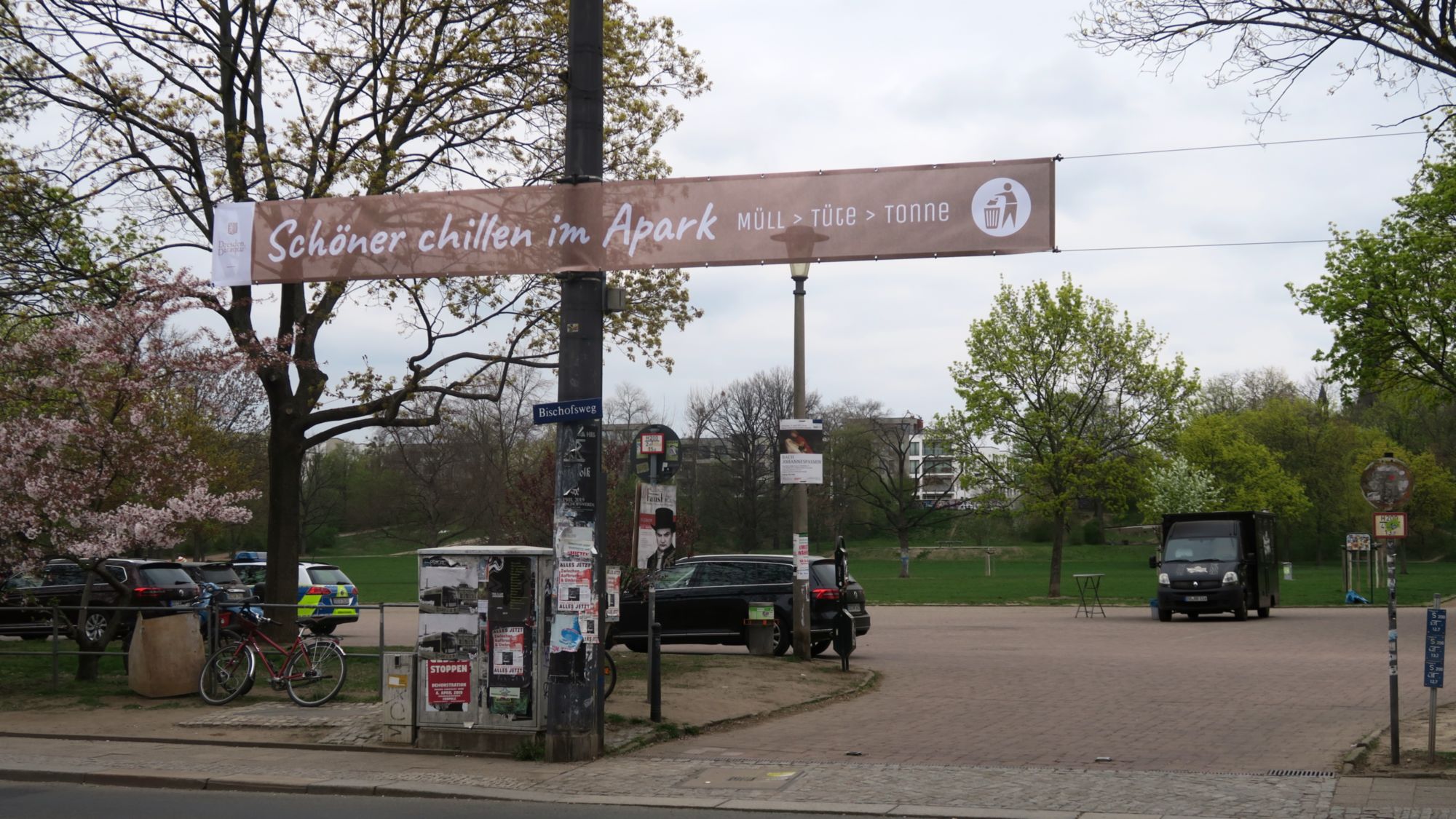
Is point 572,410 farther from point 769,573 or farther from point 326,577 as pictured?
point 326,577

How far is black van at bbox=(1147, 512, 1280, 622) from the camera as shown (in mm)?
29234

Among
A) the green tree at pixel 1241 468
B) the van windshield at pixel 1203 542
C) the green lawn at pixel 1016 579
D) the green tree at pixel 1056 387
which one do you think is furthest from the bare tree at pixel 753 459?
the van windshield at pixel 1203 542

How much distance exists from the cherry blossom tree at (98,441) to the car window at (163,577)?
5350mm

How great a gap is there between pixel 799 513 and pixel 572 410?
27.8 feet

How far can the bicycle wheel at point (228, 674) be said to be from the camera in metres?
14.5

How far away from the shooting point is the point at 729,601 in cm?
1997

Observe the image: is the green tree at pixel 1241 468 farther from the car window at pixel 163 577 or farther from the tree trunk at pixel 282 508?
the tree trunk at pixel 282 508

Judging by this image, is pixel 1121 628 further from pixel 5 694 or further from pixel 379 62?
pixel 5 694

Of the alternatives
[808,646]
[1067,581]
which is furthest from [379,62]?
[1067,581]

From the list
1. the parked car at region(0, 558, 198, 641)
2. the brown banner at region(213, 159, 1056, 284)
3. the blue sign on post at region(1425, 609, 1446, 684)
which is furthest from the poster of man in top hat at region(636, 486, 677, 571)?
the parked car at region(0, 558, 198, 641)

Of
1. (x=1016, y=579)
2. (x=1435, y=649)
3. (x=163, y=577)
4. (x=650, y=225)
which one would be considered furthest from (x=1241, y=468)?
(x=650, y=225)

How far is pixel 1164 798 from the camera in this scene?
8.87 m

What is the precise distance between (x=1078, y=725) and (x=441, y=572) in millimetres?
6296

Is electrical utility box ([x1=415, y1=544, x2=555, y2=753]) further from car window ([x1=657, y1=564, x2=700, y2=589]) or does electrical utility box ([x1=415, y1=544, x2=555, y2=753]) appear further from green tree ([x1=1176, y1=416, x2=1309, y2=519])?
green tree ([x1=1176, y1=416, x2=1309, y2=519])
